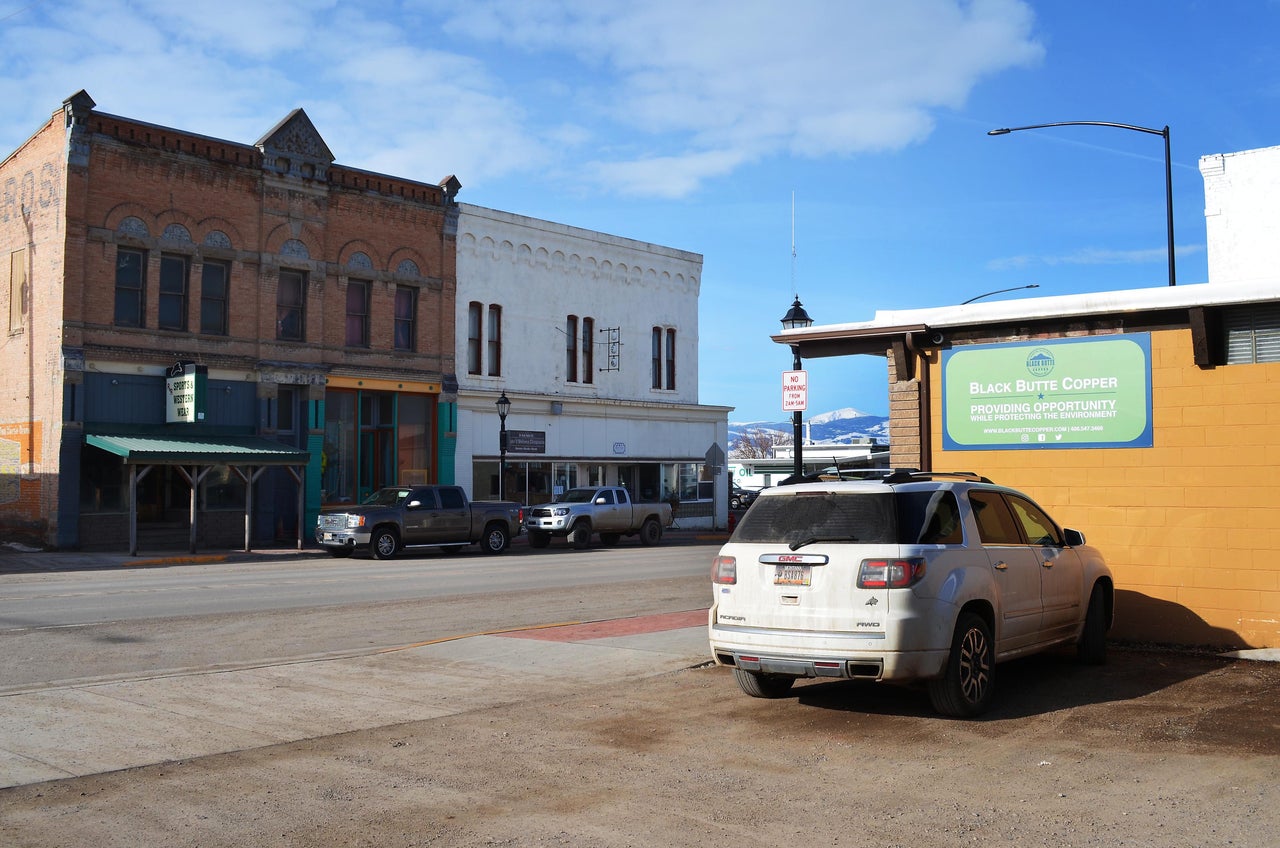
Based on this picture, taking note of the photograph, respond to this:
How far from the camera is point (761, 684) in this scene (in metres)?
9.11

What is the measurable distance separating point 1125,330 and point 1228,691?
13.0 ft

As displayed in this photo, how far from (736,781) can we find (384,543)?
22494mm

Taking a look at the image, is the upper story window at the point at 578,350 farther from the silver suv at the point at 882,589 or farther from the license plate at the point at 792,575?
the license plate at the point at 792,575

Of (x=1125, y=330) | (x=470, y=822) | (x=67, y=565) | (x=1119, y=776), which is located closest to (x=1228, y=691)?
(x=1119, y=776)

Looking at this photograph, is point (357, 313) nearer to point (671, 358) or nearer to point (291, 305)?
point (291, 305)

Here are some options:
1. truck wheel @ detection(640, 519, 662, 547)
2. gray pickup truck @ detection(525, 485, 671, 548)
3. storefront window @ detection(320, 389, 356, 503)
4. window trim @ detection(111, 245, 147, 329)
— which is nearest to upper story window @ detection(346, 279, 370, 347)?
storefront window @ detection(320, 389, 356, 503)

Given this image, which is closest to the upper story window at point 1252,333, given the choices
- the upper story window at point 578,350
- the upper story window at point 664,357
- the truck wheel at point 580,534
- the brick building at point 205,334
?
the truck wheel at point 580,534

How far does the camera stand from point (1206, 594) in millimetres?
11047

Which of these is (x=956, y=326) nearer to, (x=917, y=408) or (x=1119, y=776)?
(x=917, y=408)

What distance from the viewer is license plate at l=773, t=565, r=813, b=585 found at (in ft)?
26.8

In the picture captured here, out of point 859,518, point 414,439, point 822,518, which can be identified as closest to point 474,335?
point 414,439

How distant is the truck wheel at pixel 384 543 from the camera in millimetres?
27859

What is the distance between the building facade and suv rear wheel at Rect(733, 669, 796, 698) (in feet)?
14.4

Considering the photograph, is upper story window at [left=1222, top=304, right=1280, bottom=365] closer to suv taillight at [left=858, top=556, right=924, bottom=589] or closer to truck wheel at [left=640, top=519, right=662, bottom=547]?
suv taillight at [left=858, top=556, right=924, bottom=589]
